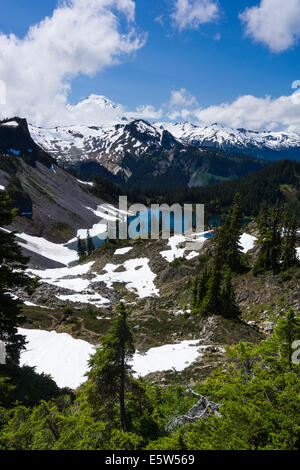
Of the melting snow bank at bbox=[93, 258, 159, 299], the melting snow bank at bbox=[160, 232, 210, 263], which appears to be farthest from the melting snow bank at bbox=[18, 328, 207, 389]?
the melting snow bank at bbox=[160, 232, 210, 263]

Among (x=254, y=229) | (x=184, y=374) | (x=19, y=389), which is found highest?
(x=254, y=229)

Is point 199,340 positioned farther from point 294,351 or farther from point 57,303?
point 57,303

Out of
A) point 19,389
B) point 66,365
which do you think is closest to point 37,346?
point 66,365

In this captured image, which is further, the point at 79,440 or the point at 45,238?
the point at 45,238

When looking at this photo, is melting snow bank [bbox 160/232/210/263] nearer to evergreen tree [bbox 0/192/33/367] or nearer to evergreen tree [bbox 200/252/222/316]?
evergreen tree [bbox 200/252/222/316]

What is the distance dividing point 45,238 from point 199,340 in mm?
102703

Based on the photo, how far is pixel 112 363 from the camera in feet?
38.7

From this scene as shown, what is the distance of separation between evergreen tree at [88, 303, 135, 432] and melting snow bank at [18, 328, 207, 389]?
10559mm

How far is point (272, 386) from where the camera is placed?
9336mm

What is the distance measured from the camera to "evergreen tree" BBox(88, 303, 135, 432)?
11.3 meters

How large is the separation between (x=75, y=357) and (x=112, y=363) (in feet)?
59.7

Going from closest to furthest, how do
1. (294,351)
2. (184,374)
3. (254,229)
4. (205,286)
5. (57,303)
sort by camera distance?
(294,351) < (184,374) < (205,286) < (57,303) < (254,229)

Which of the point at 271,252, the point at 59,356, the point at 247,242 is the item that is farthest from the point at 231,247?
the point at 59,356

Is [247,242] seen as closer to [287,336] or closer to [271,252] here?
[271,252]
